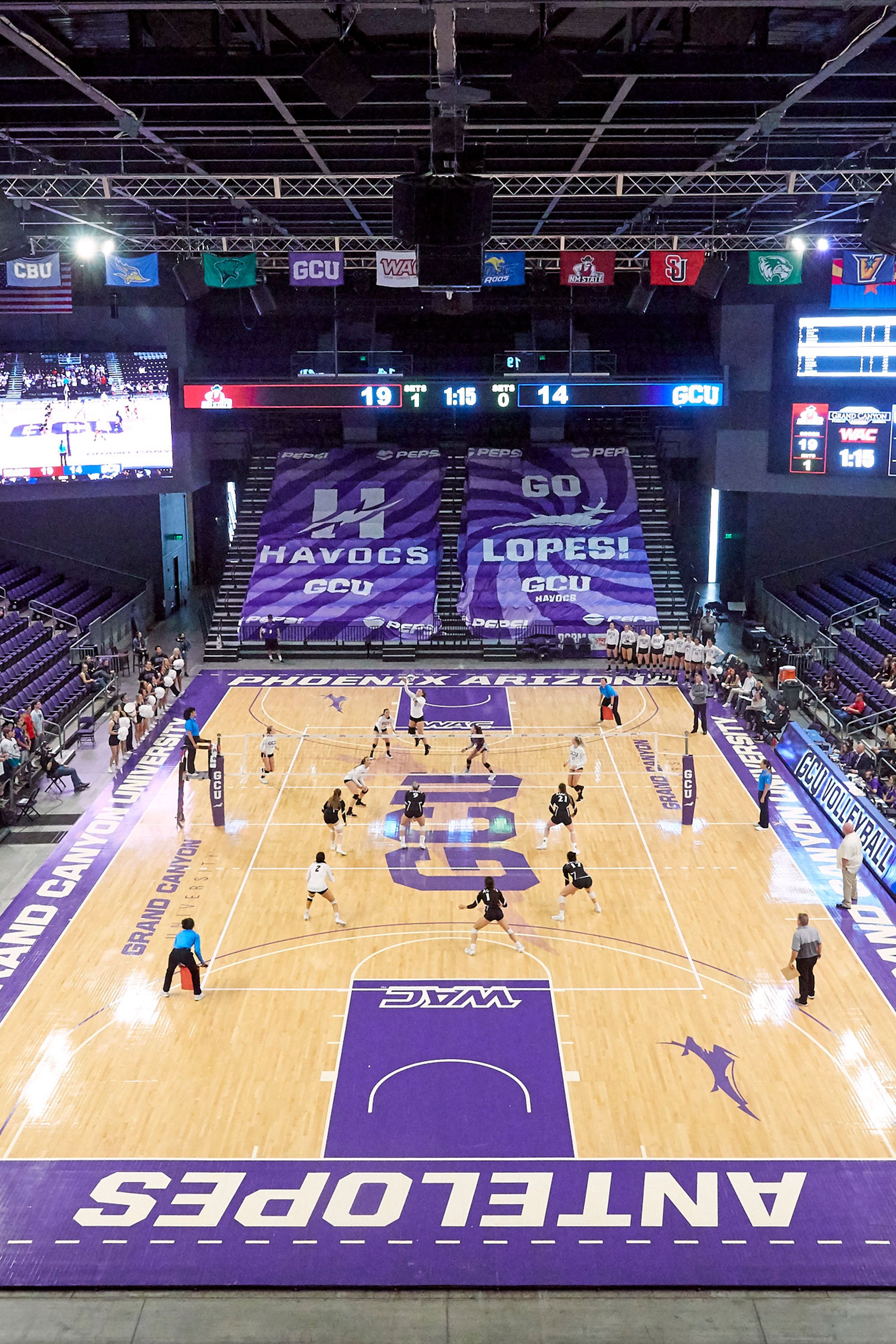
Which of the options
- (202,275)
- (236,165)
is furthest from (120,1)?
(202,275)

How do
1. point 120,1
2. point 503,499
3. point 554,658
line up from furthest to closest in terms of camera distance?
point 503,499 < point 554,658 < point 120,1

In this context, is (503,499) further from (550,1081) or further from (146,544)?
(550,1081)

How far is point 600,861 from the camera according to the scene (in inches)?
816

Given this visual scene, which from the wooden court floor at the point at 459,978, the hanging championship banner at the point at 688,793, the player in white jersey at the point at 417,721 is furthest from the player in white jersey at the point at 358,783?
→ the hanging championship banner at the point at 688,793

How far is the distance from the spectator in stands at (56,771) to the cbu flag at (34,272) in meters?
10.4

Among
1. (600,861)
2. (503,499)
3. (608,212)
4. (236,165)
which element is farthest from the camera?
(503,499)

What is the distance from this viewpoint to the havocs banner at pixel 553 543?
120 feet

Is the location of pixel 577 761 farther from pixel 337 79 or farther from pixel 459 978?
pixel 337 79

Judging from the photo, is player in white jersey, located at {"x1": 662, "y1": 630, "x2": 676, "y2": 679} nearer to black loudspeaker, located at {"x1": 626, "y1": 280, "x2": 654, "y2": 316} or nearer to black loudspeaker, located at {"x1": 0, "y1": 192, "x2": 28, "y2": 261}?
black loudspeaker, located at {"x1": 626, "y1": 280, "x2": 654, "y2": 316}

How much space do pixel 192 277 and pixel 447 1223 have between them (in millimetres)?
24274

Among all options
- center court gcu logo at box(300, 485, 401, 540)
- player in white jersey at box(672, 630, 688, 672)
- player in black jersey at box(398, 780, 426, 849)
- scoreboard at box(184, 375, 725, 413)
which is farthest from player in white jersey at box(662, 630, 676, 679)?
player in black jersey at box(398, 780, 426, 849)

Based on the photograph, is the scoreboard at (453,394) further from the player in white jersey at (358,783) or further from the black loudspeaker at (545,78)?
the black loudspeaker at (545,78)

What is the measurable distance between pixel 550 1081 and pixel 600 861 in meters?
6.85

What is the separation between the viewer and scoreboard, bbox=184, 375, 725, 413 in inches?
1403
